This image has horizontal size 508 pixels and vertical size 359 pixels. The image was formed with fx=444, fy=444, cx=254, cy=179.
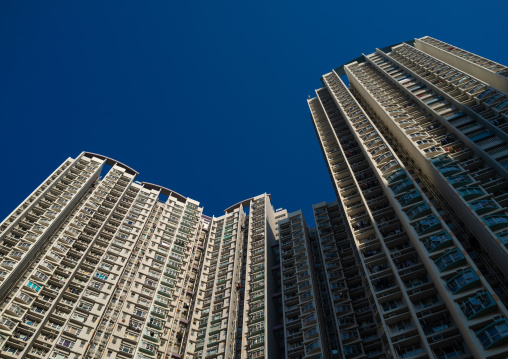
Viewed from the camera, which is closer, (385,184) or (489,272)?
(489,272)

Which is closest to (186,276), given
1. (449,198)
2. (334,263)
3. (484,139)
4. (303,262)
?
(303,262)

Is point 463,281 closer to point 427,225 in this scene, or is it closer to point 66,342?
point 427,225

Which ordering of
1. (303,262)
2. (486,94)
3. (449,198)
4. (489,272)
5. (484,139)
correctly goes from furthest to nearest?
1. (303,262)
2. (486,94)
3. (484,139)
4. (449,198)
5. (489,272)

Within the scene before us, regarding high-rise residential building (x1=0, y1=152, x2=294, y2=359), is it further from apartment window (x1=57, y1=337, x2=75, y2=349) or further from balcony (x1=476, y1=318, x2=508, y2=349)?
balcony (x1=476, y1=318, x2=508, y2=349)

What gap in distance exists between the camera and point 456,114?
5669 cm

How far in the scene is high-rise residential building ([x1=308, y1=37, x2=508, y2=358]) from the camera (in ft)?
117

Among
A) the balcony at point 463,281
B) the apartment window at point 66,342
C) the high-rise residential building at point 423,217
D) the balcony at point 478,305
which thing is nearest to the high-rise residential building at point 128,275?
the apartment window at point 66,342

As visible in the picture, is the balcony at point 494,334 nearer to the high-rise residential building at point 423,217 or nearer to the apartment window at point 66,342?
the high-rise residential building at point 423,217

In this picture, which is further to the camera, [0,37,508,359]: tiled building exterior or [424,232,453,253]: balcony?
[424,232,453,253]: balcony

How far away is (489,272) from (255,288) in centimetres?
3015

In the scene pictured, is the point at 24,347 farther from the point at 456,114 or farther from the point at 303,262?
the point at 456,114

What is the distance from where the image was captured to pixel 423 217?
4416cm

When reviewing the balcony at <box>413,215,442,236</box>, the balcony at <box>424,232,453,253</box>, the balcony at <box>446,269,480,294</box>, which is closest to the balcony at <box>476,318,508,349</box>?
the balcony at <box>446,269,480,294</box>

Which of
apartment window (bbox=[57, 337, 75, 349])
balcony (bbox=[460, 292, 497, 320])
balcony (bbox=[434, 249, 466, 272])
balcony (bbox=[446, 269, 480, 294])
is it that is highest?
apartment window (bbox=[57, 337, 75, 349])
